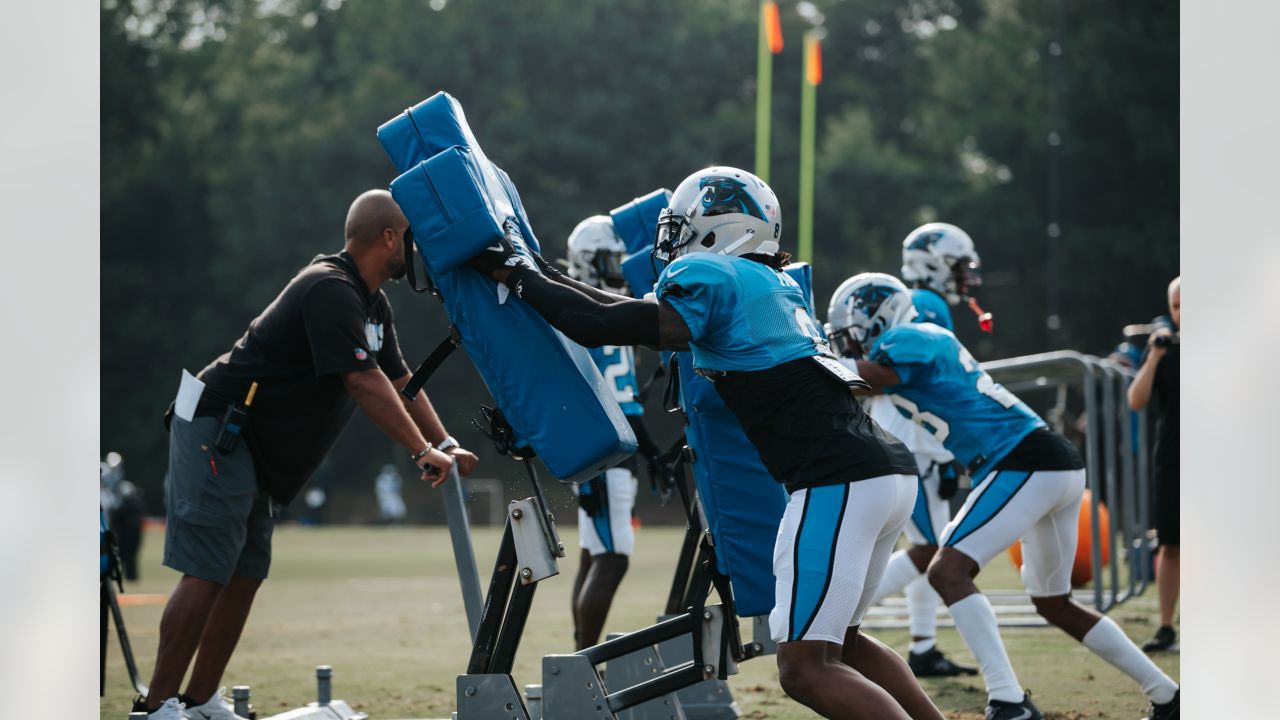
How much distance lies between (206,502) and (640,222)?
2137 mm

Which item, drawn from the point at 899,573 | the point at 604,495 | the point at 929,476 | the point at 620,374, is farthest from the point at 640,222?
the point at 929,476

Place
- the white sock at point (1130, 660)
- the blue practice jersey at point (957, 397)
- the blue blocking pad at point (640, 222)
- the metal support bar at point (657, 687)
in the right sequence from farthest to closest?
the blue blocking pad at point (640, 222), the blue practice jersey at point (957, 397), the white sock at point (1130, 660), the metal support bar at point (657, 687)

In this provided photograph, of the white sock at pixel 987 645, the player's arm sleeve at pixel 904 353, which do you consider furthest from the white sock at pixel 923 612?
the player's arm sleeve at pixel 904 353

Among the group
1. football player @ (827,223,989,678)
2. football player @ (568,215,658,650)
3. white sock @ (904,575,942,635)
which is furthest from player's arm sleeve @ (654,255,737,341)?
white sock @ (904,575,942,635)

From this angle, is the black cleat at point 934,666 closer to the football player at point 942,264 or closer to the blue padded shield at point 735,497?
the football player at point 942,264

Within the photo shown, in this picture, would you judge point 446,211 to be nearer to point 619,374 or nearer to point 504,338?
point 504,338

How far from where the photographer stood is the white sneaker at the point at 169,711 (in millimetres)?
5359

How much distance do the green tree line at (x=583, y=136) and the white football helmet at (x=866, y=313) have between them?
82.8 feet

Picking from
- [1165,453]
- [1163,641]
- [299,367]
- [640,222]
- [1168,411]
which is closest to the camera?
[299,367]

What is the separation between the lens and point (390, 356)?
20.1 feet
